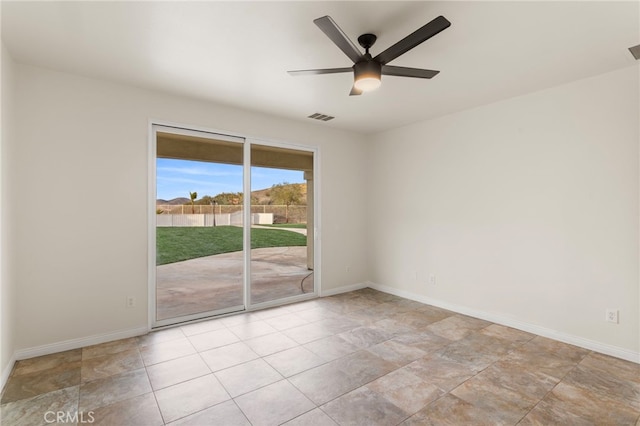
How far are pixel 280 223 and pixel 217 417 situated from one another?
295 centimetres

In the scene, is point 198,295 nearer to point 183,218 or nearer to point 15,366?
point 183,218

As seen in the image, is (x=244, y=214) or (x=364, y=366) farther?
(x=244, y=214)

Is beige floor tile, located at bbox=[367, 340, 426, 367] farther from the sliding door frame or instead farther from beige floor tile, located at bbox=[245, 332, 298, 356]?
the sliding door frame

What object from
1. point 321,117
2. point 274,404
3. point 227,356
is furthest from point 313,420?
point 321,117

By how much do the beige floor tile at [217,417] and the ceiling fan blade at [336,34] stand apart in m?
2.55

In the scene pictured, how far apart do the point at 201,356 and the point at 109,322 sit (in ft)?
3.86

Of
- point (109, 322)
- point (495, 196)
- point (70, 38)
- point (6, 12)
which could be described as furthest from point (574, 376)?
point (6, 12)

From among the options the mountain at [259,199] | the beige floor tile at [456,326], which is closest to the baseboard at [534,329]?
the beige floor tile at [456,326]

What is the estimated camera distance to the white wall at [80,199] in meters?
2.90

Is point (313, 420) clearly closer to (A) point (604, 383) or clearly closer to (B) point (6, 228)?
(A) point (604, 383)

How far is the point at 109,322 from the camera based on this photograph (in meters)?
3.27

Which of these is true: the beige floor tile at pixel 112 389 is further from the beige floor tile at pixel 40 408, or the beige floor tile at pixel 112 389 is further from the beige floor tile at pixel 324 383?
the beige floor tile at pixel 324 383

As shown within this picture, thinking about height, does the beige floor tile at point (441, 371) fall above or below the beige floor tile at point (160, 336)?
below

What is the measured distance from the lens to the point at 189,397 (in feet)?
7.52
